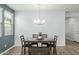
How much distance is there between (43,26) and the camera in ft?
27.6

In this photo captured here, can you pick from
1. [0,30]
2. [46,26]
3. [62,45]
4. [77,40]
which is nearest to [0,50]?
[0,30]

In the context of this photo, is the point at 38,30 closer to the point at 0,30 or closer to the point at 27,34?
the point at 27,34

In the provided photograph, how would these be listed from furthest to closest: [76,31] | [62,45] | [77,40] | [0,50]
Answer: [76,31], [77,40], [62,45], [0,50]

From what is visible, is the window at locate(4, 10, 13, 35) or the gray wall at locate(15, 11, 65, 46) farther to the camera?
the gray wall at locate(15, 11, 65, 46)

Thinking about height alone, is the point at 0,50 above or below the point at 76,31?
below

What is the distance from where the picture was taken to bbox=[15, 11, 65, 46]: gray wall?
838 centimetres

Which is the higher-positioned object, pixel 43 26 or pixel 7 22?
pixel 7 22

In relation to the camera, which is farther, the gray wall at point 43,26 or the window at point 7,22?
the gray wall at point 43,26

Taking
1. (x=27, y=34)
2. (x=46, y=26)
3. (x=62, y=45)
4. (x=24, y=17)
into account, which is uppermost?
(x=24, y=17)

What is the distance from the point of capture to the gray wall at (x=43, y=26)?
8.38 m

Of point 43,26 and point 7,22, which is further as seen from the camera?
point 43,26
